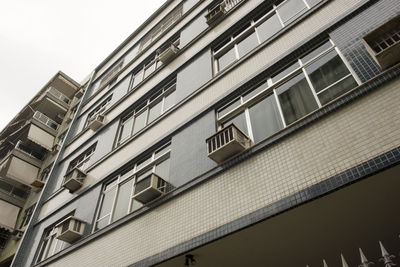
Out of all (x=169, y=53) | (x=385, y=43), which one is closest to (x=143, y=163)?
(x=169, y=53)

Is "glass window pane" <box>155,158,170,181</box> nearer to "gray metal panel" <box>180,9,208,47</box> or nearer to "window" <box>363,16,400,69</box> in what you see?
"window" <box>363,16,400,69</box>

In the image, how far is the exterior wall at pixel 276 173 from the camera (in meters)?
4.16

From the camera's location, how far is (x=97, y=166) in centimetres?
1058

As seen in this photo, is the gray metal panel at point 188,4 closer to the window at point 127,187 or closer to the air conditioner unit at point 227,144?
the window at point 127,187

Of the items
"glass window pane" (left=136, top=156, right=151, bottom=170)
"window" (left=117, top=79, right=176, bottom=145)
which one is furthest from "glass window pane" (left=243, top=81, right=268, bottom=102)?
"glass window pane" (left=136, top=156, right=151, bottom=170)

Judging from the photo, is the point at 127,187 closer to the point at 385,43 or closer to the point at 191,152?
the point at 191,152

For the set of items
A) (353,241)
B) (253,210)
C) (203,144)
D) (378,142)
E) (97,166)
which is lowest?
(353,241)

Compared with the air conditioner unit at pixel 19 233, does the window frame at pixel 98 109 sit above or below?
above

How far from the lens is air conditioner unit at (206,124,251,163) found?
18.6ft

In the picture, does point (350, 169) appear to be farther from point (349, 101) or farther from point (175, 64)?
point (175, 64)

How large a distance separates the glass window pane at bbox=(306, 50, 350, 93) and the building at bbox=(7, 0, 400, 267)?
0.09ft

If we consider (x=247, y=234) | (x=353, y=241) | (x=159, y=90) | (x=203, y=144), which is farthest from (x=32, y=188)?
(x=353, y=241)

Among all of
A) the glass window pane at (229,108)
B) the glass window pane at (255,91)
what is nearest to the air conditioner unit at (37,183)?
the glass window pane at (229,108)

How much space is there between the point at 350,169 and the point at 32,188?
19904 mm
